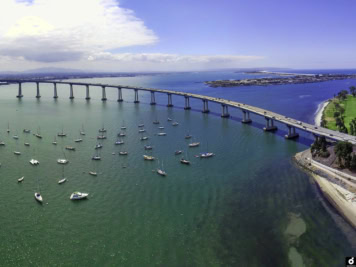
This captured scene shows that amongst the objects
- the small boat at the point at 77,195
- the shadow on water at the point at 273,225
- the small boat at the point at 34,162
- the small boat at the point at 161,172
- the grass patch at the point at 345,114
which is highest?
the grass patch at the point at 345,114

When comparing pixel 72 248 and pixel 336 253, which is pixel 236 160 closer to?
pixel 336 253

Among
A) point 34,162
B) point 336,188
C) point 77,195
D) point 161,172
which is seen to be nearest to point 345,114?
point 336,188

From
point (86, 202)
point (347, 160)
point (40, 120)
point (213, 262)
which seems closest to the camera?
point (213, 262)

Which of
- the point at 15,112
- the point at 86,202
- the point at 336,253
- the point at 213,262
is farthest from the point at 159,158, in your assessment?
the point at 15,112

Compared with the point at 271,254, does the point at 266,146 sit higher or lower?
higher

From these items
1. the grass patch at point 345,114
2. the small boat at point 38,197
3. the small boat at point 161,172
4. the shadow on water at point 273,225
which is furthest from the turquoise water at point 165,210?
the grass patch at point 345,114

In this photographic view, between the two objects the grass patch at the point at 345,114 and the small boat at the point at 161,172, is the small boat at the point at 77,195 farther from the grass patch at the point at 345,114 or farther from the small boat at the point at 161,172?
the grass patch at the point at 345,114

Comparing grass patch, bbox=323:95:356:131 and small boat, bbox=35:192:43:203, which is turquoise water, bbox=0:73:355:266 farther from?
grass patch, bbox=323:95:356:131
